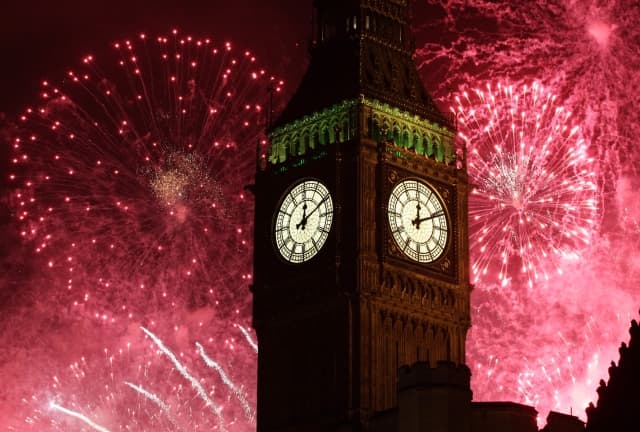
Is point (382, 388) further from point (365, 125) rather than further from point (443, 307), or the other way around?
point (365, 125)

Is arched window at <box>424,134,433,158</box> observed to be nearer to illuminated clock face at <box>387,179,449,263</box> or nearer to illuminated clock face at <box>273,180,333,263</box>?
illuminated clock face at <box>387,179,449,263</box>

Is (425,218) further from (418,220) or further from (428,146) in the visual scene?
(428,146)

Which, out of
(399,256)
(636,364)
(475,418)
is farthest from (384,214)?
(636,364)

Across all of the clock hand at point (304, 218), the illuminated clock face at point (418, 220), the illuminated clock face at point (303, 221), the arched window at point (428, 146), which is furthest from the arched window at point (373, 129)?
the clock hand at point (304, 218)

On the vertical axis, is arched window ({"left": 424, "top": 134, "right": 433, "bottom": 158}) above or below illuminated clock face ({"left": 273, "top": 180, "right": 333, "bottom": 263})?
above

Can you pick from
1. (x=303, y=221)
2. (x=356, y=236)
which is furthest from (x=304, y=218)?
(x=356, y=236)

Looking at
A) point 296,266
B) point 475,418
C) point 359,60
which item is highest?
point 359,60

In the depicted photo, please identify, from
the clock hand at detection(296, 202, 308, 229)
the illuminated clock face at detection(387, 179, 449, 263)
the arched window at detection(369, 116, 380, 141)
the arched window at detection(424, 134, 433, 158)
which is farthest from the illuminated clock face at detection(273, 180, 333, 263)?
the arched window at detection(424, 134, 433, 158)
